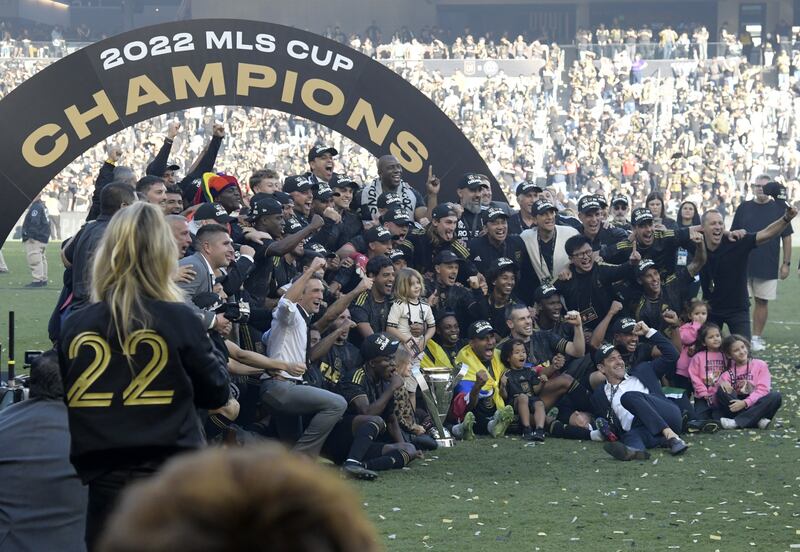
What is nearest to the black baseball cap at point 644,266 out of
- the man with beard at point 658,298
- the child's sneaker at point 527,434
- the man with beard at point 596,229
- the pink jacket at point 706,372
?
the man with beard at point 658,298

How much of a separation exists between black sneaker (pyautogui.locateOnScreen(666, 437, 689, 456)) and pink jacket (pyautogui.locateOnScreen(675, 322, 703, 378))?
1565 millimetres

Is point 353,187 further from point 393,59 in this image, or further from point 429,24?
point 429,24

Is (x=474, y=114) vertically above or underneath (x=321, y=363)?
above

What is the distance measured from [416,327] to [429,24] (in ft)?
132

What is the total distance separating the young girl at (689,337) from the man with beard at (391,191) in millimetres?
2399

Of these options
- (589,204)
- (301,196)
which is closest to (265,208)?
(301,196)

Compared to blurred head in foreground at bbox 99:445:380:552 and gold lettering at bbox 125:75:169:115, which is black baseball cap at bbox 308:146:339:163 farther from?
blurred head in foreground at bbox 99:445:380:552

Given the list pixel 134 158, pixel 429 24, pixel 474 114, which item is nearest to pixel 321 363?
pixel 134 158

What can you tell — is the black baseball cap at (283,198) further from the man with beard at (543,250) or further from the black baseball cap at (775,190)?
the black baseball cap at (775,190)

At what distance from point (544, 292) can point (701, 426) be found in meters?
1.65

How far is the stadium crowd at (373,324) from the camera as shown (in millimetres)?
4047

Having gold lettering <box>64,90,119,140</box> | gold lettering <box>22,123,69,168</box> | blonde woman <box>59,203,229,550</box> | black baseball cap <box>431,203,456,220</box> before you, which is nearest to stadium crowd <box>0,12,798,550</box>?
blonde woman <box>59,203,229,550</box>

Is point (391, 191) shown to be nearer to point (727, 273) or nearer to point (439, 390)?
point (439, 390)

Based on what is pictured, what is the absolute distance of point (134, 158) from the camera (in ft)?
116
